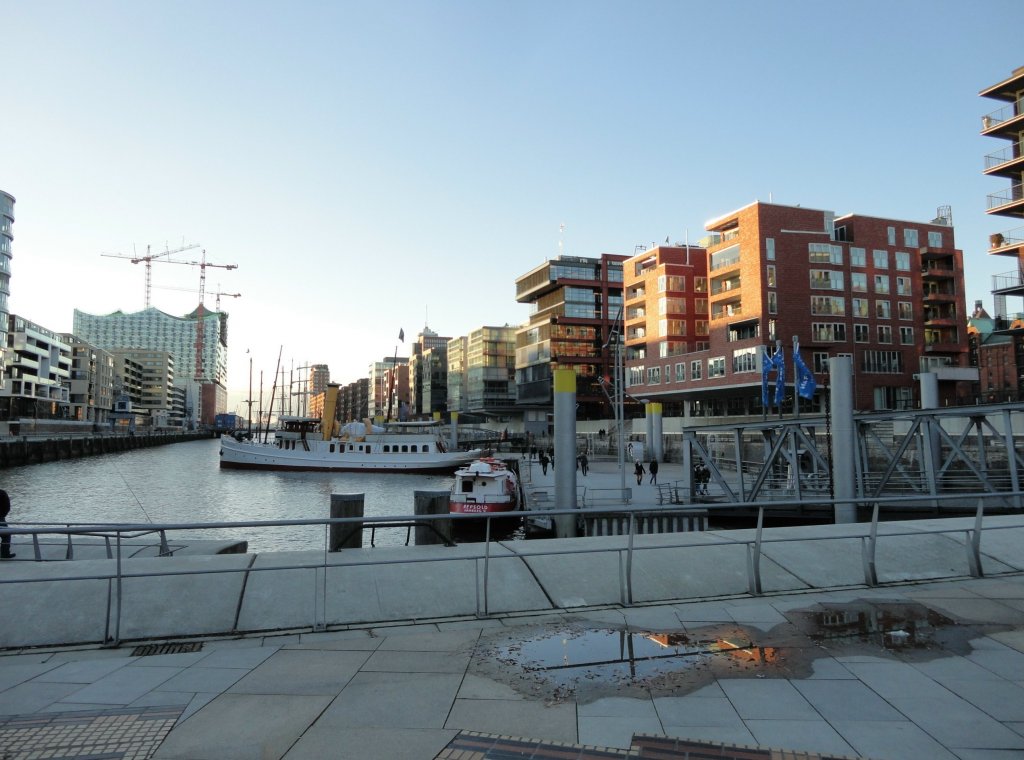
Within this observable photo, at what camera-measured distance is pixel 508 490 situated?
37531 millimetres

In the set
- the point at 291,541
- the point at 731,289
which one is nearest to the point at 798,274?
the point at 731,289

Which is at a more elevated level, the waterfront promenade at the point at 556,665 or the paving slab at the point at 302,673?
the waterfront promenade at the point at 556,665

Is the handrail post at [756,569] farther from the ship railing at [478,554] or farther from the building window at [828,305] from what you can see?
the building window at [828,305]

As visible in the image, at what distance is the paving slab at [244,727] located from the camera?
513 centimetres

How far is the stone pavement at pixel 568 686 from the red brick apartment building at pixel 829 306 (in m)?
60.0

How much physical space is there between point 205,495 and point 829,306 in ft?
203

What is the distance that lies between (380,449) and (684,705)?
7388cm

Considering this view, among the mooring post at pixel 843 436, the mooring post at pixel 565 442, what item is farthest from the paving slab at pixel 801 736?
the mooring post at pixel 565 442

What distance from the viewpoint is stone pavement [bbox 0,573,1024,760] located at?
5.27 metres

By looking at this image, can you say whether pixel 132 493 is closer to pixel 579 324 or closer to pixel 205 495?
pixel 205 495

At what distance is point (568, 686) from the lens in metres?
6.39

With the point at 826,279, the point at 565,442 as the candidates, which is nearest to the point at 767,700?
the point at 565,442

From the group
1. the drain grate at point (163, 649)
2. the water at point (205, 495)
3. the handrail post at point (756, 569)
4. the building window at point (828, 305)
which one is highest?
the building window at point (828, 305)

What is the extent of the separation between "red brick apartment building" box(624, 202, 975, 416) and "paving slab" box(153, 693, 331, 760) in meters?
63.7
